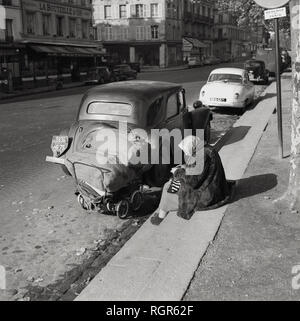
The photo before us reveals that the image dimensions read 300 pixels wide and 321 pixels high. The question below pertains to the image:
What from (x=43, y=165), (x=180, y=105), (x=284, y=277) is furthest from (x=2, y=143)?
(x=284, y=277)

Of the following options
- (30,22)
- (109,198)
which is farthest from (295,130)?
(30,22)

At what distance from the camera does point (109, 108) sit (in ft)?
25.0

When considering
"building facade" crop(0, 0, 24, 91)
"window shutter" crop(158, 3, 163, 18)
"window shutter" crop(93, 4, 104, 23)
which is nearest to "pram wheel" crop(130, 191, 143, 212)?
"building facade" crop(0, 0, 24, 91)

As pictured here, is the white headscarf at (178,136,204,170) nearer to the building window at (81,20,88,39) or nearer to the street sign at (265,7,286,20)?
the street sign at (265,7,286,20)

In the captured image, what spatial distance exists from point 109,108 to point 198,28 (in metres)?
75.9

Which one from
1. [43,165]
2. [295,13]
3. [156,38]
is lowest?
[43,165]

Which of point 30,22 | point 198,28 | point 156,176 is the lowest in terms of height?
point 156,176

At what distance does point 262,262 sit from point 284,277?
0.35 m

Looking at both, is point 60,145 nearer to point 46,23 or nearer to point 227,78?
point 227,78

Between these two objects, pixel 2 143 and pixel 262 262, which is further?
pixel 2 143

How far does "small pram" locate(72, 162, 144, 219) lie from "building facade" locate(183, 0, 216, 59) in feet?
210

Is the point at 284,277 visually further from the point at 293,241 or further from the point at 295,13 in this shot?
the point at 295,13

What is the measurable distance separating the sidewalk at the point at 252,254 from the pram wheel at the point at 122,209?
1487 mm
